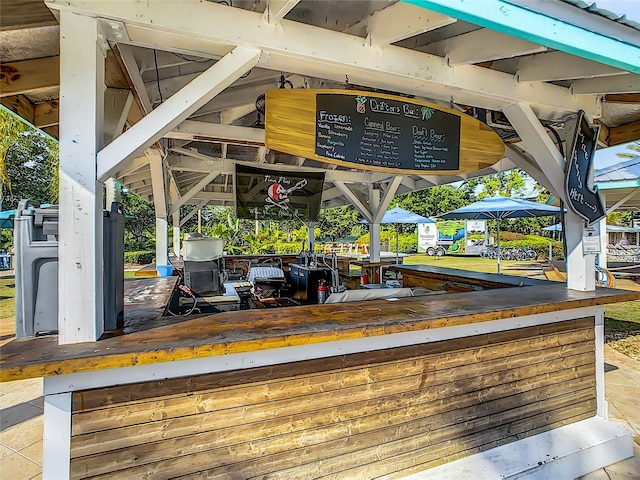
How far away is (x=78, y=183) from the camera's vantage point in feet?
4.57

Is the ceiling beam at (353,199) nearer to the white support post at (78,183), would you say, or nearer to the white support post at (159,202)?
the white support post at (159,202)

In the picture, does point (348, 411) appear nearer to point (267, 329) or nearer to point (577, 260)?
point (267, 329)

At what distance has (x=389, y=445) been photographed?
196 cm

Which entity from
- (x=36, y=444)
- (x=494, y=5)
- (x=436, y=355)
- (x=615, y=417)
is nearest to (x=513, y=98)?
(x=494, y=5)

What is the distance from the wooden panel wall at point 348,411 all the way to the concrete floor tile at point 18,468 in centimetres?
125

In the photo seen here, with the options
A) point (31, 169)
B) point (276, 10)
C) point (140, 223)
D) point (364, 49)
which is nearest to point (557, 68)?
point (364, 49)

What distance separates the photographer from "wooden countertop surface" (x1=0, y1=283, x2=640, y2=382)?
127 cm

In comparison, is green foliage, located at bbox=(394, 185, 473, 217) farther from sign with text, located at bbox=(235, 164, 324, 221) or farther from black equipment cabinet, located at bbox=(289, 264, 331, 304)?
black equipment cabinet, located at bbox=(289, 264, 331, 304)

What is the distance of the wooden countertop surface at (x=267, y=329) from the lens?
1274 millimetres

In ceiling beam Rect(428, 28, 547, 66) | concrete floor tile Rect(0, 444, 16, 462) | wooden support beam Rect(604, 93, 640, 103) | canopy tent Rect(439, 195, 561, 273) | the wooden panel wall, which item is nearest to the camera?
the wooden panel wall

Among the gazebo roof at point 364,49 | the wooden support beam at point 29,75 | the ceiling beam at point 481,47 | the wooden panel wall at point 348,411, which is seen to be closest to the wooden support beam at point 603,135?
the gazebo roof at point 364,49

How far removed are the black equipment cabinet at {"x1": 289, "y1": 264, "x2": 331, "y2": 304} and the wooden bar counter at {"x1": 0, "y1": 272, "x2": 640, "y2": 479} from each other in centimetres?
322

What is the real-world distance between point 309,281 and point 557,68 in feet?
13.4

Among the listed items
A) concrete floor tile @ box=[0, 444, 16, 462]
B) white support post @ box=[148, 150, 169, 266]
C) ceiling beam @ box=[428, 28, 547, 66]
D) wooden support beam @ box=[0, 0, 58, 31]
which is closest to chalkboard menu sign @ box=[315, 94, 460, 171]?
ceiling beam @ box=[428, 28, 547, 66]
